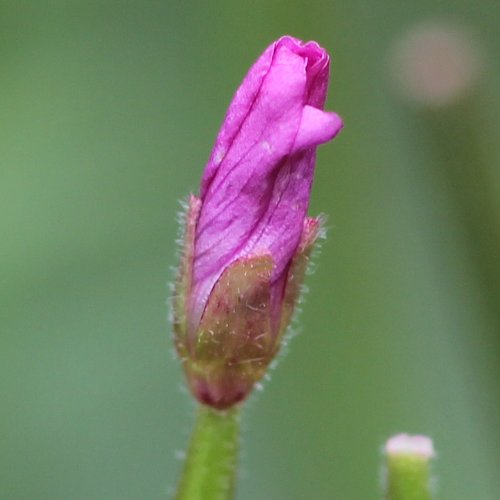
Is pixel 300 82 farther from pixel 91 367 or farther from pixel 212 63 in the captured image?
pixel 212 63

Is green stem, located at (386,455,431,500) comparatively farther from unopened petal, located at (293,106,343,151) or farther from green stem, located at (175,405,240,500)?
unopened petal, located at (293,106,343,151)

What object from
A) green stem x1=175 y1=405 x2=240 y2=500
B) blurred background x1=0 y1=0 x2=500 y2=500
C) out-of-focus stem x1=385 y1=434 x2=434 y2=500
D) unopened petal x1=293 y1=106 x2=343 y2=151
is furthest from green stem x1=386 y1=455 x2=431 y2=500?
blurred background x1=0 y1=0 x2=500 y2=500

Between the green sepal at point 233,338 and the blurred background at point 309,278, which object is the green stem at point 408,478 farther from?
the blurred background at point 309,278

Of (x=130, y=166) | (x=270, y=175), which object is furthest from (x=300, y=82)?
(x=130, y=166)

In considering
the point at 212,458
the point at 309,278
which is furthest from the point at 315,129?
the point at 309,278

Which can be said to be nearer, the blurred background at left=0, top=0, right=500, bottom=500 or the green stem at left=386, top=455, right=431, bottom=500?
the green stem at left=386, top=455, right=431, bottom=500

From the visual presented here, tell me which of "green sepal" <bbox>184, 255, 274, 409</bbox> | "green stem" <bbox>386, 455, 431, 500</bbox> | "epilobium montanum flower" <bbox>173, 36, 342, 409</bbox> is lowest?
"green stem" <bbox>386, 455, 431, 500</bbox>
